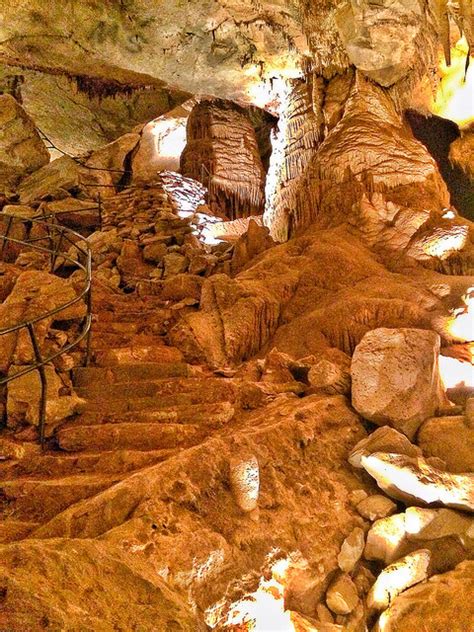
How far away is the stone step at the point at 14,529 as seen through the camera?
231 cm

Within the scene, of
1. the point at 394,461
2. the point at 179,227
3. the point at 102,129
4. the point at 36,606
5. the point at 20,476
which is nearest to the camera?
the point at 36,606

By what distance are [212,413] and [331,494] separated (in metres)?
1.11

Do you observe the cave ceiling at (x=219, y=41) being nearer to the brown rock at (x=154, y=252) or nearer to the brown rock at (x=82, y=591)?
the brown rock at (x=154, y=252)

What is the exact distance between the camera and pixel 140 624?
1.63 m

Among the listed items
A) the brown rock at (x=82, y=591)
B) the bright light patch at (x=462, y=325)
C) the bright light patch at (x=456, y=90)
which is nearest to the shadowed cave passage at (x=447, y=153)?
the bright light patch at (x=456, y=90)

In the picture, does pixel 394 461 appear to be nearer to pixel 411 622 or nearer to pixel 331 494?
pixel 331 494

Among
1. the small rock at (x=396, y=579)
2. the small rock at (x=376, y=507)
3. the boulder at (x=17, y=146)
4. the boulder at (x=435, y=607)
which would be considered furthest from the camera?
the boulder at (x=17, y=146)

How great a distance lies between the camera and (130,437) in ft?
11.0

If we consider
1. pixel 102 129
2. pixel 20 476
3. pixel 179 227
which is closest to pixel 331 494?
pixel 20 476

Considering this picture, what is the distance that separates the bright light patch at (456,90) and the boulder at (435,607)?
10072 millimetres

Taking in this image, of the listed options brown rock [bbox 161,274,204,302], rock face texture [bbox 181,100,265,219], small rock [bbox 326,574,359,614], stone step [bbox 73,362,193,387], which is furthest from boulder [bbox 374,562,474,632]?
rock face texture [bbox 181,100,265,219]

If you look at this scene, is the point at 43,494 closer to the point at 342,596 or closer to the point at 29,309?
the point at 342,596

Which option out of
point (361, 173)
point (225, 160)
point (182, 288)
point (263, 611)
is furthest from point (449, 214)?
point (225, 160)

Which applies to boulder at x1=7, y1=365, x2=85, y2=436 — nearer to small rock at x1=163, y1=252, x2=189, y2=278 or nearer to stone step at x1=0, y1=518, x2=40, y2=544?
stone step at x1=0, y1=518, x2=40, y2=544
